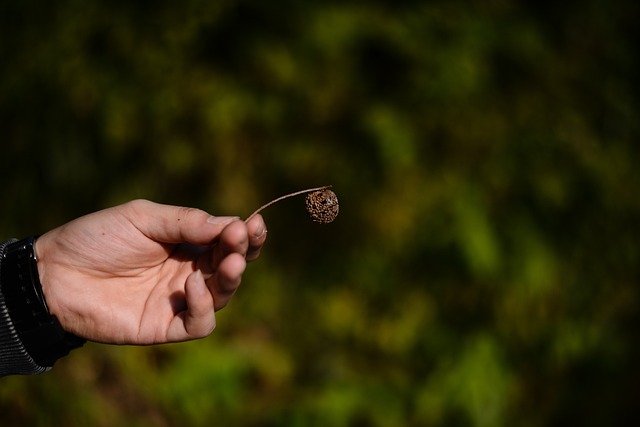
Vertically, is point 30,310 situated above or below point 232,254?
below

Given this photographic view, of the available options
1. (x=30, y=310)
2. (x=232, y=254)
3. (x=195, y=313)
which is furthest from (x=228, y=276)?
(x=30, y=310)

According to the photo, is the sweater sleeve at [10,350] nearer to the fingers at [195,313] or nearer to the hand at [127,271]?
the hand at [127,271]

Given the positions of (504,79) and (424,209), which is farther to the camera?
(504,79)

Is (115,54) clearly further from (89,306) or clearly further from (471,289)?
(471,289)

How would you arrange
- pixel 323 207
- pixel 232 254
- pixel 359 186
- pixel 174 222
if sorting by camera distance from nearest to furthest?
pixel 232 254, pixel 174 222, pixel 323 207, pixel 359 186

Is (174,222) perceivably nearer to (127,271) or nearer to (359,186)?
(127,271)

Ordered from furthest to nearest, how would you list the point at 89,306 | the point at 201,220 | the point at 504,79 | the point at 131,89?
the point at 504,79, the point at 131,89, the point at 89,306, the point at 201,220

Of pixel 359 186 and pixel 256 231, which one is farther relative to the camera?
pixel 359 186

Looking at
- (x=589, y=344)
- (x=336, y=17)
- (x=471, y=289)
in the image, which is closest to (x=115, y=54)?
(x=336, y=17)
